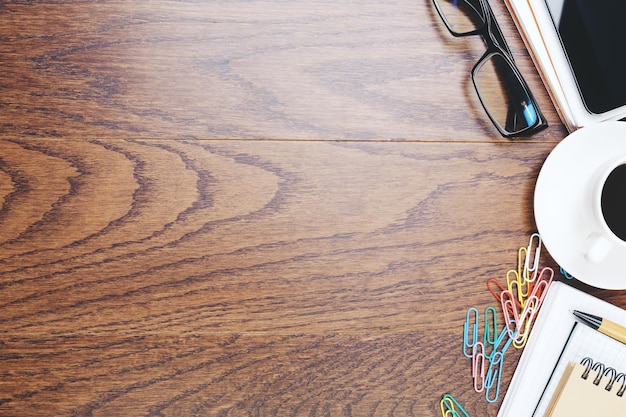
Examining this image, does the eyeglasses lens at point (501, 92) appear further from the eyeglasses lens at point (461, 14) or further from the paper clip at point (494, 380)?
the paper clip at point (494, 380)

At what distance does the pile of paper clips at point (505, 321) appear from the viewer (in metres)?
0.68

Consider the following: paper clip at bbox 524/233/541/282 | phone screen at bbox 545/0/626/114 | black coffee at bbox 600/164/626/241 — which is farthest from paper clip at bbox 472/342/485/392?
phone screen at bbox 545/0/626/114

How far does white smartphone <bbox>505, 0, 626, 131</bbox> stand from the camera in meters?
0.66

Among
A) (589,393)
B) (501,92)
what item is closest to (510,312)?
(589,393)

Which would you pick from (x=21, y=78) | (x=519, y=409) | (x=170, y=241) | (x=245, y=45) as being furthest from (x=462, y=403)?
(x=21, y=78)

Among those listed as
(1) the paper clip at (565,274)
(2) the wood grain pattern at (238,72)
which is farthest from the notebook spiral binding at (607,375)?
(2) the wood grain pattern at (238,72)

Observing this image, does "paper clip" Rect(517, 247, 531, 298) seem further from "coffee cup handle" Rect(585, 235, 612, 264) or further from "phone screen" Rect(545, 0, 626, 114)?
"phone screen" Rect(545, 0, 626, 114)

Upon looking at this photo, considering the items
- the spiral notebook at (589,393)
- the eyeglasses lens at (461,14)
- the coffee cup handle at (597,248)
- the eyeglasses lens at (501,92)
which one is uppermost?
the eyeglasses lens at (461,14)

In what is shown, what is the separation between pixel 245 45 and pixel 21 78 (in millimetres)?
275

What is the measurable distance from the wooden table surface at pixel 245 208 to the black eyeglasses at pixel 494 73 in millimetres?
18

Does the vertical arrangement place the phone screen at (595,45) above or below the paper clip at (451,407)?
above

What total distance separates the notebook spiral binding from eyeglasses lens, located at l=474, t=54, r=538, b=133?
31 centimetres

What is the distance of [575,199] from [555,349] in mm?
191

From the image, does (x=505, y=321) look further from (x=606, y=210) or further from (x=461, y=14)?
(x=461, y=14)
